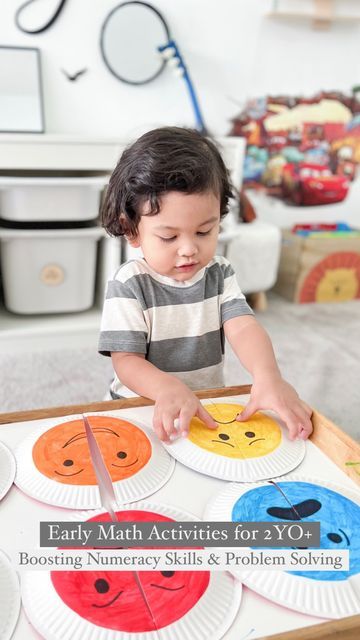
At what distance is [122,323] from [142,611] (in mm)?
423

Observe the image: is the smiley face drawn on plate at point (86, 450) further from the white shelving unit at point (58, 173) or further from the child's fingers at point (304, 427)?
the white shelving unit at point (58, 173)

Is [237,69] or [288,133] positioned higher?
[237,69]

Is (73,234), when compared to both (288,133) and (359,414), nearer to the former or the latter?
(359,414)

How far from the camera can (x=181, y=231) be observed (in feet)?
2.10

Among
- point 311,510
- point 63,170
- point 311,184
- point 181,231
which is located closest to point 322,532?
point 311,510

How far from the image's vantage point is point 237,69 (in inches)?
84.4

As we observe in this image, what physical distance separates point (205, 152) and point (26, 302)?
124 centimetres

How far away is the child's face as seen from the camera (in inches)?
24.9

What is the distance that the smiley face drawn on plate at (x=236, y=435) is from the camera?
0.55m

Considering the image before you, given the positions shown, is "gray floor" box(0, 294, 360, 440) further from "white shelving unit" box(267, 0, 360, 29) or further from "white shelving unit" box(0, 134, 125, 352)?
"white shelving unit" box(267, 0, 360, 29)

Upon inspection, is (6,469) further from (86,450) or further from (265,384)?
(265,384)

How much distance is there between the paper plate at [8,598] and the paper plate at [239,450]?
19 centimetres

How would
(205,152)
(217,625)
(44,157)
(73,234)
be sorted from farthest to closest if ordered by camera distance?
(73,234) → (44,157) → (205,152) → (217,625)

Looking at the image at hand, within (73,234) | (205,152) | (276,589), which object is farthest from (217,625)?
(73,234)
